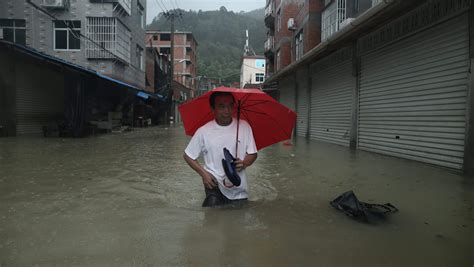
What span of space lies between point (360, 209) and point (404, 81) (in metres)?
6.70

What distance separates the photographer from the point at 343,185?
19.9 feet

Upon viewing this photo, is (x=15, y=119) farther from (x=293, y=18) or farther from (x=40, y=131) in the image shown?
(x=293, y=18)

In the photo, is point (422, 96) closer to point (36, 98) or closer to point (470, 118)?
point (470, 118)

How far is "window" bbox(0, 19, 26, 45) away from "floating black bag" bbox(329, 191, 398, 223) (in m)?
22.5

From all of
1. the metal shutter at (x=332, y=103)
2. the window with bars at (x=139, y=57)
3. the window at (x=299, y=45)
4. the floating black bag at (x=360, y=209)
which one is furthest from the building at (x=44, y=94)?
the floating black bag at (x=360, y=209)

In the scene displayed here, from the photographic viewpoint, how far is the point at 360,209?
3857 mm

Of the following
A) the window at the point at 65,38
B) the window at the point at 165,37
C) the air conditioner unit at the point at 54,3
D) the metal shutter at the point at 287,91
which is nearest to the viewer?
the air conditioner unit at the point at 54,3

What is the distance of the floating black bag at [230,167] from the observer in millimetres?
3668

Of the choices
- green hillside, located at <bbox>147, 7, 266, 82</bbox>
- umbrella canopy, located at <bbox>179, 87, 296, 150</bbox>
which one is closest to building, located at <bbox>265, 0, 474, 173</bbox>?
umbrella canopy, located at <bbox>179, 87, 296, 150</bbox>

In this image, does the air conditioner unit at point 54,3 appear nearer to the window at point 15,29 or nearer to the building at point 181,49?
the window at point 15,29

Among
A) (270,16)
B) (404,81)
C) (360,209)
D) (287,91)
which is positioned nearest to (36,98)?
(287,91)

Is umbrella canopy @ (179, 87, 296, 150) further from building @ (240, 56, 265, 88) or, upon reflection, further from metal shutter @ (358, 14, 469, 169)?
building @ (240, 56, 265, 88)

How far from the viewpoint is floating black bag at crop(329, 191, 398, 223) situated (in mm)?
3809

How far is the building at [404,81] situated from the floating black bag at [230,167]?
5.19m
